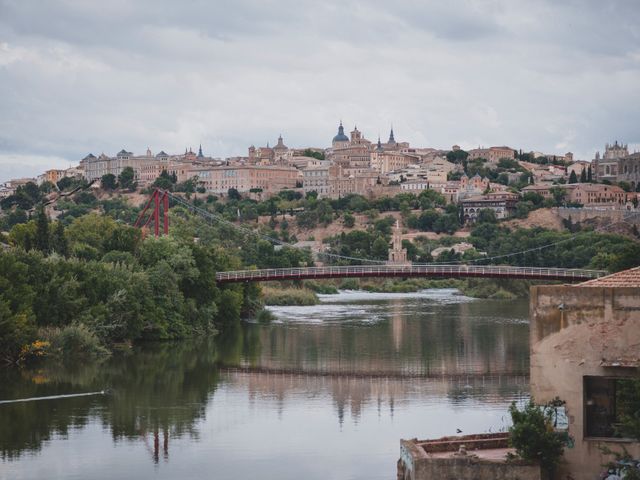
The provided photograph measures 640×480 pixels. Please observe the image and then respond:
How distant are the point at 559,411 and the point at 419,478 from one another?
133cm

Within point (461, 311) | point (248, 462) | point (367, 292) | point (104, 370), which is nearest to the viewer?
point (248, 462)

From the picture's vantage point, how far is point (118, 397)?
795 inches

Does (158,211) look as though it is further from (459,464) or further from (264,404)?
(459,464)

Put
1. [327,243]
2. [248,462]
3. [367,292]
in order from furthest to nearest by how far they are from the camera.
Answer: [327,243] → [367,292] → [248,462]

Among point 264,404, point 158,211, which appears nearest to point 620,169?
point 158,211

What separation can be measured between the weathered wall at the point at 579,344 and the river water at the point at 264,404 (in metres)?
3.81

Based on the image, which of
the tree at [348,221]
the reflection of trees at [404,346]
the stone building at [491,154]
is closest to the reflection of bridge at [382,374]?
the reflection of trees at [404,346]

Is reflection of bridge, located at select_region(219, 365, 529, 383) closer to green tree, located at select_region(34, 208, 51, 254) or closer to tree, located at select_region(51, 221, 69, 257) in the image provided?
tree, located at select_region(51, 221, 69, 257)

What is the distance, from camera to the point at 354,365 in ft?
82.1

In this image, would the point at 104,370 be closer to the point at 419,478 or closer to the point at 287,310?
the point at 419,478

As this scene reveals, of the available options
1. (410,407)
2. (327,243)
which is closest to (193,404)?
(410,407)

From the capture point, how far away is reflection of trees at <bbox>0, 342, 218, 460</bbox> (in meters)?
17.0

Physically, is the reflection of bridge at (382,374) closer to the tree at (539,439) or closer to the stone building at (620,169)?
the tree at (539,439)

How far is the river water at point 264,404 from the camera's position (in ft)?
48.9
